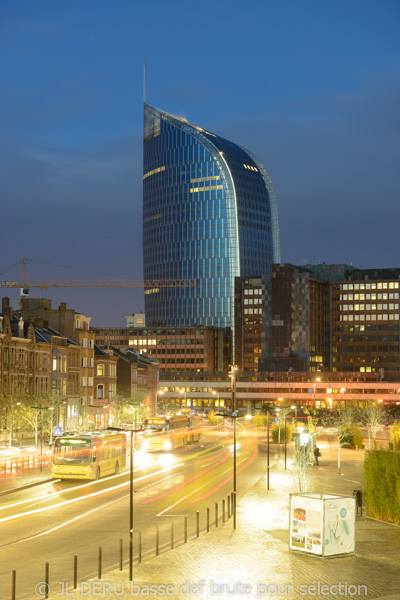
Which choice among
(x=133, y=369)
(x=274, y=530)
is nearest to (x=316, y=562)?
(x=274, y=530)

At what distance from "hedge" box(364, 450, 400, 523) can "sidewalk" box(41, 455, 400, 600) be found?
3241 mm

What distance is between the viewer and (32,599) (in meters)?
24.3

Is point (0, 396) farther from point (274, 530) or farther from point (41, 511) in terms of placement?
point (274, 530)

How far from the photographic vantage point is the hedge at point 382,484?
1618 inches

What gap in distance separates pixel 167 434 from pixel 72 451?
32706 millimetres

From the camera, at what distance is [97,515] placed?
136ft

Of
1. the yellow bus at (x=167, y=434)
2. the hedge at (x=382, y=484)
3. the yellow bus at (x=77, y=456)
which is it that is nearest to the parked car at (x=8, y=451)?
the yellow bus at (x=167, y=434)

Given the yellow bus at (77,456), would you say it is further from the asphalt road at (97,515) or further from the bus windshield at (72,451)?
the asphalt road at (97,515)

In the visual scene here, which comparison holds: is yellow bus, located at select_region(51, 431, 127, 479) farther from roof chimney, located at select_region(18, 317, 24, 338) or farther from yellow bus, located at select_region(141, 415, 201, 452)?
roof chimney, located at select_region(18, 317, 24, 338)

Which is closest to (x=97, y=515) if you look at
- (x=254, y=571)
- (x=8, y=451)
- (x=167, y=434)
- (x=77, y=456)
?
(x=254, y=571)

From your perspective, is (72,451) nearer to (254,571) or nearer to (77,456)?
(77,456)

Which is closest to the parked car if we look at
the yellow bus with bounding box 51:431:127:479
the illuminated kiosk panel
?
the yellow bus with bounding box 51:431:127:479

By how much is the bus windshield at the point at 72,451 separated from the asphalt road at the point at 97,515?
154 centimetres

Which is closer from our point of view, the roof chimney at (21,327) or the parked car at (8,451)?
the parked car at (8,451)
